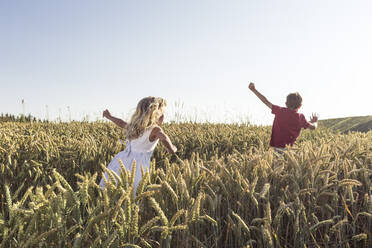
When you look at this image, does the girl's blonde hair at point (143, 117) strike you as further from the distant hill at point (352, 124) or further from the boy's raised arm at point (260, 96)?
the distant hill at point (352, 124)

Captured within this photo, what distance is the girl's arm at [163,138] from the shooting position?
12.3ft

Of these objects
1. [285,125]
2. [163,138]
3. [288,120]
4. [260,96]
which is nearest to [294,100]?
[288,120]

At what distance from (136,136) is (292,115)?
10.4 feet

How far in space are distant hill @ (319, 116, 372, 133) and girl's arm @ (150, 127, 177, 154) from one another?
1492 cm

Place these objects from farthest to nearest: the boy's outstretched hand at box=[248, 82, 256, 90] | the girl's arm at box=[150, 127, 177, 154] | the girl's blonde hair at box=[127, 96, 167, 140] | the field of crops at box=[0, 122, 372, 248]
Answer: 1. the boy's outstretched hand at box=[248, 82, 256, 90]
2. the girl's blonde hair at box=[127, 96, 167, 140]
3. the girl's arm at box=[150, 127, 177, 154]
4. the field of crops at box=[0, 122, 372, 248]

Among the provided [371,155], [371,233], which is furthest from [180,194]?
[371,155]

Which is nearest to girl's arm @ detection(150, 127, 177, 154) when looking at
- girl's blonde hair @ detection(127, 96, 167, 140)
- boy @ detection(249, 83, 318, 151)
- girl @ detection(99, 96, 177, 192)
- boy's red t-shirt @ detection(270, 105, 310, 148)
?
girl @ detection(99, 96, 177, 192)

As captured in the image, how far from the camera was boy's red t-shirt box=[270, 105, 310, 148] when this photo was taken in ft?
19.2

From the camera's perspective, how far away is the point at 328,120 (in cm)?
2119

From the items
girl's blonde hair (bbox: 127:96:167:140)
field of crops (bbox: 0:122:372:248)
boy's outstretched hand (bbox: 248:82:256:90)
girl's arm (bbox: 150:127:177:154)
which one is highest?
boy's outstretched hand (bbox: 248:82:256:90)

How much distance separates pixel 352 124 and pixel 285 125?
561 inches

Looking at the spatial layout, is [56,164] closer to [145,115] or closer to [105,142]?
[105,142]

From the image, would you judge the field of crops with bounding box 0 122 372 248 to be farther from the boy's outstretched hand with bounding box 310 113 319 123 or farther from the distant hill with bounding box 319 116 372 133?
the distant hill with bounding box 319 116 372 133

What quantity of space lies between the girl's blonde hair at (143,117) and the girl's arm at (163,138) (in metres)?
0.13
